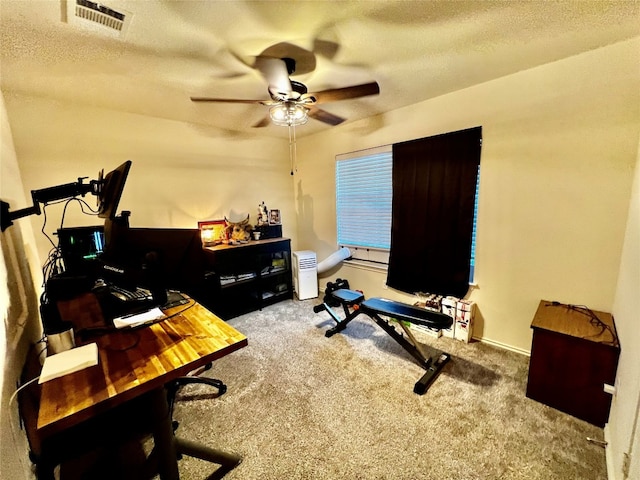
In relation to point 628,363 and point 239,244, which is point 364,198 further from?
point 628,363

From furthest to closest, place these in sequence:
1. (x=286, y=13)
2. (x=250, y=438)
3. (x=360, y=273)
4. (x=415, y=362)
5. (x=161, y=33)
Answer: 1. (x=360, y=273)
2. (x=415, y=362)
3. (x=250, y=438)
4. (x=161, y=33)
5. (x=286, y=13)

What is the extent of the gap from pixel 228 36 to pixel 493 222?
2528 mm

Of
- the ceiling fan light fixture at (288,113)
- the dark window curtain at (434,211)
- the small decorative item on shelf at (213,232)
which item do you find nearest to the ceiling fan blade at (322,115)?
the ceiling fan light fixture at (288,113)

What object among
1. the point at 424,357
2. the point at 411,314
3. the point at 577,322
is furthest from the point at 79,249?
the point at 577,322

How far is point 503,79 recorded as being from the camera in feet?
7.23

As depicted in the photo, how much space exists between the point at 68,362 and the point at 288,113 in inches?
77.4

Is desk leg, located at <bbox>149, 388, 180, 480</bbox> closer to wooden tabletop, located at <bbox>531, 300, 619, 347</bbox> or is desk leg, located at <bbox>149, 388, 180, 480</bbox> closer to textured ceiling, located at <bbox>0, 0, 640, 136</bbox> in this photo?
textured ceiling, located at <bbox>0, 0, 640, 136</bbox>

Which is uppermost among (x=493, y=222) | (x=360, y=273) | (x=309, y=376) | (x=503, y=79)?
(x=503, y=79)

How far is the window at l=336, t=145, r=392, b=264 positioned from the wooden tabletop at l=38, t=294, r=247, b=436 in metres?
2.36

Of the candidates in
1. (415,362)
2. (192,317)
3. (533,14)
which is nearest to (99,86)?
(192,317)

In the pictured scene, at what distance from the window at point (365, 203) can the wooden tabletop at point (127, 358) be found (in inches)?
92.9

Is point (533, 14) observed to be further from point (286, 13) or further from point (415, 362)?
point (415, 362)

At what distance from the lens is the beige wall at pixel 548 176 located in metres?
1.82

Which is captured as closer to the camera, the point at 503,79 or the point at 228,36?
the point at 228,36
